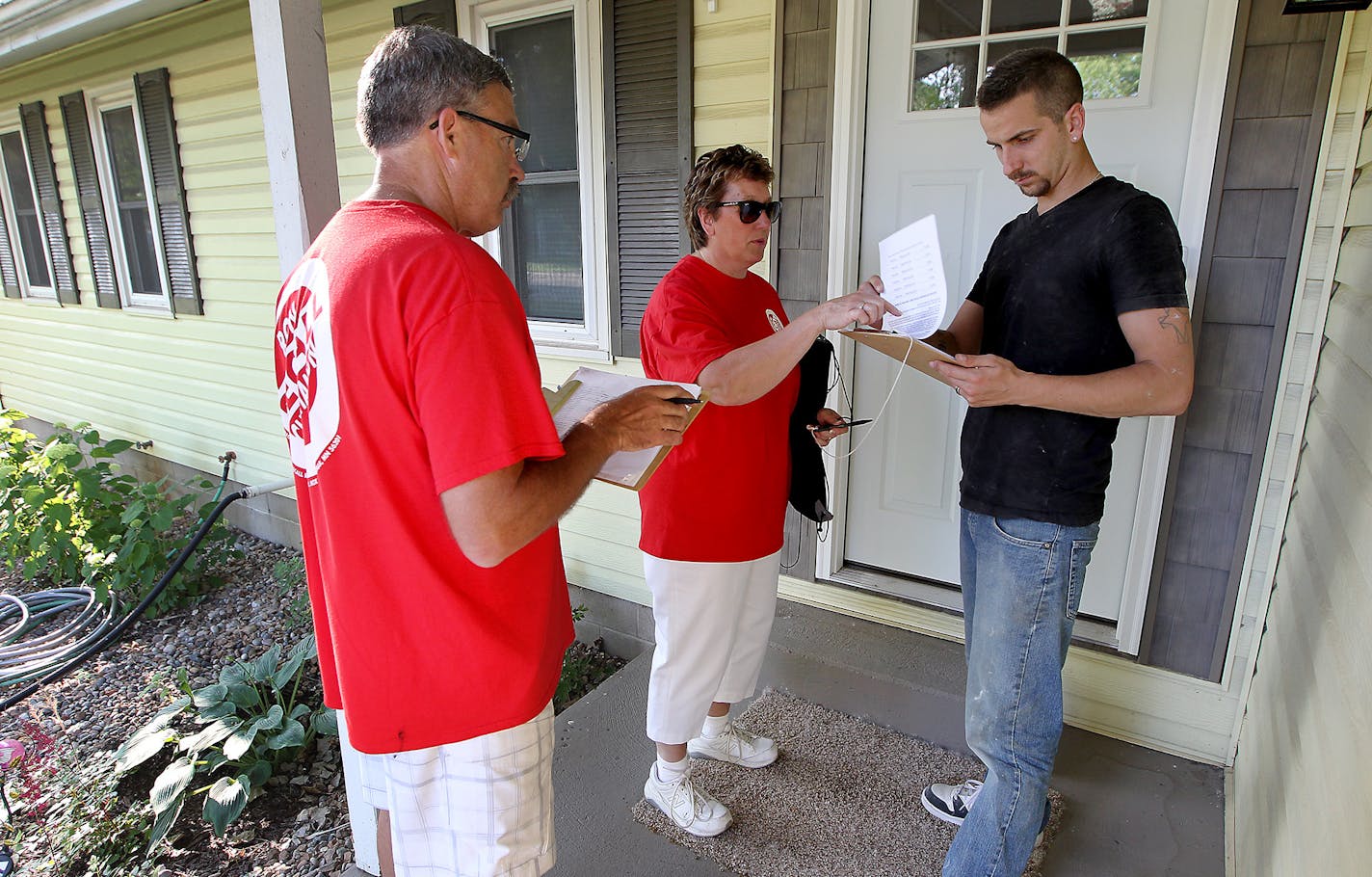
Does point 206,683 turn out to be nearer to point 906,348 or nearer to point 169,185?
point 169,185

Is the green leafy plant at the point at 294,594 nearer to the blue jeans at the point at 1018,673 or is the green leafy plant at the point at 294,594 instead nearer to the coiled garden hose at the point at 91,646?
the coiled garden hose at the point at 91,646

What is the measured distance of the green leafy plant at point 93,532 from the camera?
4605 mm

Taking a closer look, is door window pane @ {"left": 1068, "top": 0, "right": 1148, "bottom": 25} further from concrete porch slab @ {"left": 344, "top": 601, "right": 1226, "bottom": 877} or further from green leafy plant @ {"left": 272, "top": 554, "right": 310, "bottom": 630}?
green leafy plant @ {"left": 272, "top": 554, "right": 310, "bottom": 630}

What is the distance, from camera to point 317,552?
1319 mm

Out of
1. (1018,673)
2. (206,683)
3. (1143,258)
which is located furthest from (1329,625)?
(206,683)

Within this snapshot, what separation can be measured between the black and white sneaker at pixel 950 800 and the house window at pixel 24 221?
8441 mm

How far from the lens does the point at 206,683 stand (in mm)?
3820

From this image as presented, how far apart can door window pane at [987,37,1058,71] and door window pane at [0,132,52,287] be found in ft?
26.6

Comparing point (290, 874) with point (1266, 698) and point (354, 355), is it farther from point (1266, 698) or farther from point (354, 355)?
point (1266, 698)

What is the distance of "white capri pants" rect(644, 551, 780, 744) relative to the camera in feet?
6.51

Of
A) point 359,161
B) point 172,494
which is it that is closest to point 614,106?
point 359,161

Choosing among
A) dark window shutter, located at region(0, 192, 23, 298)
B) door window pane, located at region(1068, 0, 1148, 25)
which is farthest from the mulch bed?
dark window shutter, located at region(0, 192, 23, 298)

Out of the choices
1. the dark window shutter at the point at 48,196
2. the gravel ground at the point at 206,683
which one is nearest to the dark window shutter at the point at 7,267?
the dark window shutter at the point at 48,196

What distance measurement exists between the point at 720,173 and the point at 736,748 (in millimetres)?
1673
